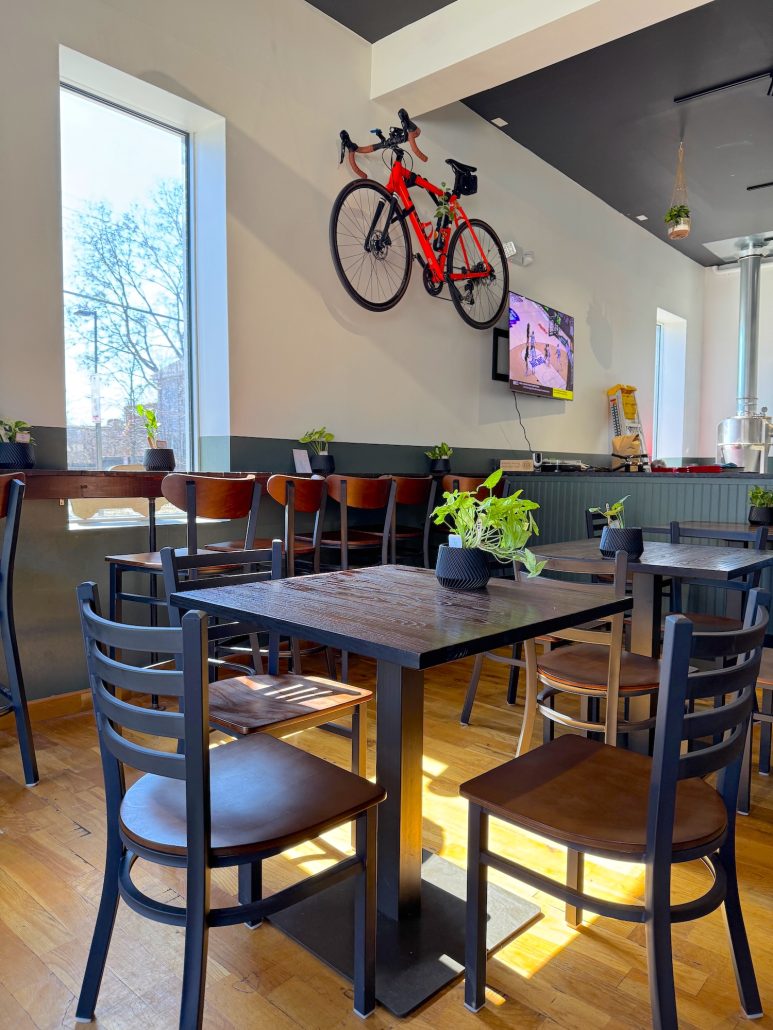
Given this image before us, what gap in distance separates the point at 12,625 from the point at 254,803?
1.42 meters

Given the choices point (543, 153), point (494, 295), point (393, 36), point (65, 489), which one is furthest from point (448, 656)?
point (543, 153)

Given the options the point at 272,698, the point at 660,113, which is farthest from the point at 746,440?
the point at 272,698

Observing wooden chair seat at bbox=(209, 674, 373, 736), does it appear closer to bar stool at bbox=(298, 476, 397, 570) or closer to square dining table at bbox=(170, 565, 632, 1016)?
square dining table at bbox=(170, 565, 632, 1016)

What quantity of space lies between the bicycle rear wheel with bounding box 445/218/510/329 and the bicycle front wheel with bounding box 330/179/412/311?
0.47 meters

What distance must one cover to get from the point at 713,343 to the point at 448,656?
9.10 m

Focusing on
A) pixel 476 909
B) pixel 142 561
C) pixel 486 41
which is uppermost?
pixel 486 41

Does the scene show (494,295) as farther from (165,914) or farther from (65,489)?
(165,914)

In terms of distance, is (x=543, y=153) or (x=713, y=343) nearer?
(x=543, y=153)

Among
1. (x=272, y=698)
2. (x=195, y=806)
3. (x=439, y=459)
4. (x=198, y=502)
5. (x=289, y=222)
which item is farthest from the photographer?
(x=439, y=459)

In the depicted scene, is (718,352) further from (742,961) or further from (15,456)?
(742,961)

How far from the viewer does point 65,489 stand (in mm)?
2531

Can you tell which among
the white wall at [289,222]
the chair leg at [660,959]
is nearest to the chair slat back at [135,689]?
the chair leg at [660,959]

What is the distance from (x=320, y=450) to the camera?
3.92 metres

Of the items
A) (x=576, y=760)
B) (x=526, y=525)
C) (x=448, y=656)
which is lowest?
(x=576, y=760)
